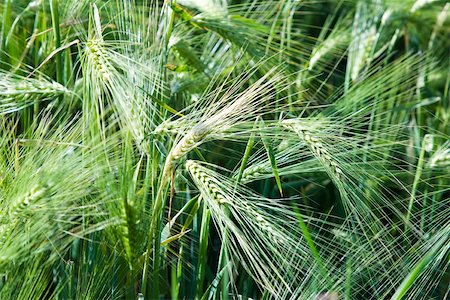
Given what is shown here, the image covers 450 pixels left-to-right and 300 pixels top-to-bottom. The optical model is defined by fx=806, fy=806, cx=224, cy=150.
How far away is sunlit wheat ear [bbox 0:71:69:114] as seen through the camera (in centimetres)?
129

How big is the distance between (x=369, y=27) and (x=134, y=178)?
0.89 m

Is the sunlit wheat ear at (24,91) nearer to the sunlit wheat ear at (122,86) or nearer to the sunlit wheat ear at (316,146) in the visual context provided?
the sunlit wheat ear at (122,86)

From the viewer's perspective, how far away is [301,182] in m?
1.64

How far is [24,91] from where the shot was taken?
1284mm

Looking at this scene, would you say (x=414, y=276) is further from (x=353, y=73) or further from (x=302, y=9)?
(x=302, y=9)

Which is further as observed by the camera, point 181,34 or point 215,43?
point 215,43

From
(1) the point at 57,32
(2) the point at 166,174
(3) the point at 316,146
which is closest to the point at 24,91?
(1) the point at 57,32

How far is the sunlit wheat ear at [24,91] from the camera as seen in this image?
1287 mm

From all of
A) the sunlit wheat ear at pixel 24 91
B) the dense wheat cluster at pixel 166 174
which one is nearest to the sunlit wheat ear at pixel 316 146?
the dense wheat cluster at pixel 166 174

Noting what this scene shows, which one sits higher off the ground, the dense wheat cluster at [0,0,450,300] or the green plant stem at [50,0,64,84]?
the green plant stem at [50,0,64,84]

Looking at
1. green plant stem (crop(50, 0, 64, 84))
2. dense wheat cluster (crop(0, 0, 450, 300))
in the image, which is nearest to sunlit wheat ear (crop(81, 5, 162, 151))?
dense wheat cluster (crop(0, 0, 450, 300))

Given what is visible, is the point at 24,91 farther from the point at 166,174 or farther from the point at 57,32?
the point at 166,174

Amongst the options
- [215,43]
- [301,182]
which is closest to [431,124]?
[301,182]

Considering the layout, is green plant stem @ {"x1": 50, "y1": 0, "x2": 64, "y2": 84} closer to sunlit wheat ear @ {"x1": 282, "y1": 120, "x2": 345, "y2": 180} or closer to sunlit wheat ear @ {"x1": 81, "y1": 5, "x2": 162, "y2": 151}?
sunlit wheat ear @ {"x1": 81, "y1": 5, "x2": 162, "y2": 151}
